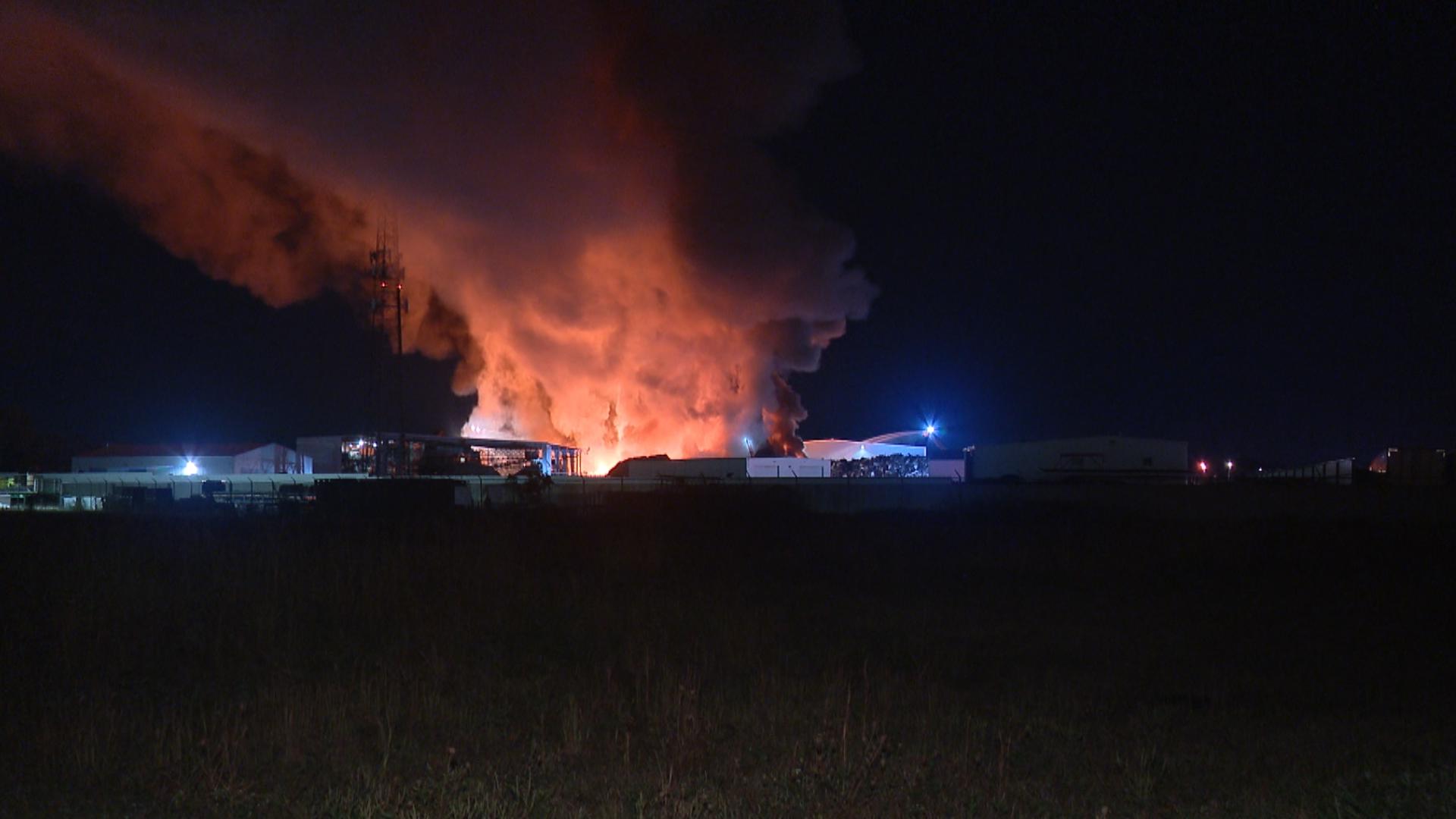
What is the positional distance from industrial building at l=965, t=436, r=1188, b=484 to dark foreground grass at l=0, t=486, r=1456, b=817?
114 ft

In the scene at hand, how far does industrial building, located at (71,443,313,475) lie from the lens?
68.9 metres

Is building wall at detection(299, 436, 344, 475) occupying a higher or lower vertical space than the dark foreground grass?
higher

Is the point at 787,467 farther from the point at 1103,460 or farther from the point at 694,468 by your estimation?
the point at 1103,460

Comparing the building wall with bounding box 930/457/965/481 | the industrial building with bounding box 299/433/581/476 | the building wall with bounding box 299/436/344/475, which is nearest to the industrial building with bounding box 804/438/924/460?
the building wall with bounding box 930/457/965/481

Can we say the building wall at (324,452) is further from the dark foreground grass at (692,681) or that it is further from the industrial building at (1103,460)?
the dark foreground grass at (692,681)

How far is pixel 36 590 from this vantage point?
39.1ft

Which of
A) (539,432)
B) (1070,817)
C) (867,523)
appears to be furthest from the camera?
(539,432)

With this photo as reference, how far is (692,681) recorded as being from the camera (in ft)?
29.7

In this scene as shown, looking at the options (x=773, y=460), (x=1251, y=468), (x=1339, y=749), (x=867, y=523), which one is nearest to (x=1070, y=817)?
(x=1339, y=749)

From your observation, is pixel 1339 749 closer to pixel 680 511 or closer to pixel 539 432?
pixel 680 511

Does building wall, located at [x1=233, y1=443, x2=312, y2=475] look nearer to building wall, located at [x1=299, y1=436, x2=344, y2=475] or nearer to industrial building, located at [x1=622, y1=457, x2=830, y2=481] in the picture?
building wall, located at [x1=299, y1=436, x2=344, y2=475]

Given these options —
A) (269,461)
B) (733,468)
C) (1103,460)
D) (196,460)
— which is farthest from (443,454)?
(1103,460)

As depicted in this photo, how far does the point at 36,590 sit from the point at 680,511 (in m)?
15.8

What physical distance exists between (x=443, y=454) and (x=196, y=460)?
15.7 m
